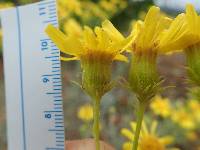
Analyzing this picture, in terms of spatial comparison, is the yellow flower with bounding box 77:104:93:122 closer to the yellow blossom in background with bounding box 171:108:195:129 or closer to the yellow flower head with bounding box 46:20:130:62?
the yellow blossom in background with bounding box 171:108:195:129

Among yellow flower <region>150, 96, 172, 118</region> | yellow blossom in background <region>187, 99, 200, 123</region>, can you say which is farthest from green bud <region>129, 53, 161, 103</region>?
yellow blossom in background <region>187, 99, 200, 123</region>

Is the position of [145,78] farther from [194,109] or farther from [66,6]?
[194,109]

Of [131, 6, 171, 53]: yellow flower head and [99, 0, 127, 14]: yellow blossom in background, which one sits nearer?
[131, 6, 171, 53]: yellow flower head

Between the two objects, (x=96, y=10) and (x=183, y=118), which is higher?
(x=96, y=10)

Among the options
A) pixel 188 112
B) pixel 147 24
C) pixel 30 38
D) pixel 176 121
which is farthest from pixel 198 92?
pixel 188 112

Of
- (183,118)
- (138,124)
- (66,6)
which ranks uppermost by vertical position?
(66,6)

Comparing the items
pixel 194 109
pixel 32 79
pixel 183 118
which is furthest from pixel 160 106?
pixel 32 79

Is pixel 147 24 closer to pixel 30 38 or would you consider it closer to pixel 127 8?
pixel 30 38
